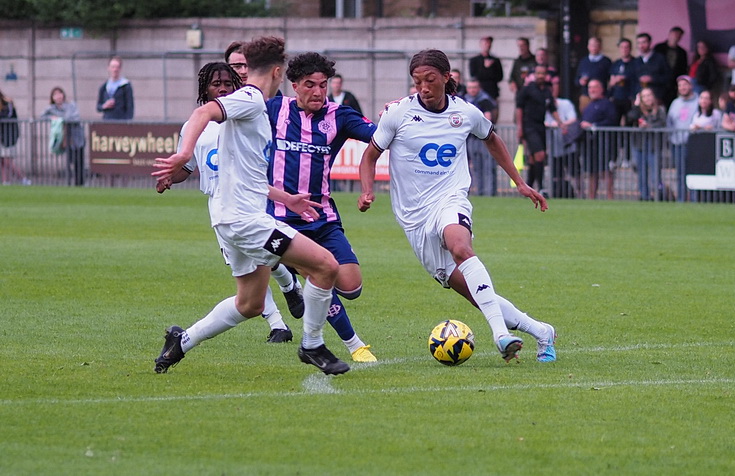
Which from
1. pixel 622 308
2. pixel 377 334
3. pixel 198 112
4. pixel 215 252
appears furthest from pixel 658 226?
pixel 198 112

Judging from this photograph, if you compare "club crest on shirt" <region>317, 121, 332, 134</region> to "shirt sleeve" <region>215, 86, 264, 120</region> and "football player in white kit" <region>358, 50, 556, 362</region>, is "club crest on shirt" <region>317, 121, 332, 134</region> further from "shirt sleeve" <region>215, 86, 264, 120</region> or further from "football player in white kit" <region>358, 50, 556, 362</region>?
"shirt sleeve" <region>215, 86, 264, 120</region>

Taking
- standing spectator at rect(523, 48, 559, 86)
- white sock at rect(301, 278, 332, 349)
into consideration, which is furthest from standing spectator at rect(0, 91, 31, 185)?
white sock at rect(301, 278, 332, 349)

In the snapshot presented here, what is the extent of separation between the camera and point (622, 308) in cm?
1115

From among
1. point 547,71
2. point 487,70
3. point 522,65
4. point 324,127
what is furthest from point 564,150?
point 324,127

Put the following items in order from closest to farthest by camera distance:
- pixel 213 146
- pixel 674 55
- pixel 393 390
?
pixel 393 390 < pixel 213 146 < pixel 674 55

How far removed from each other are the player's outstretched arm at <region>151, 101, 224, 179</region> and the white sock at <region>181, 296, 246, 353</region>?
987 millimetres

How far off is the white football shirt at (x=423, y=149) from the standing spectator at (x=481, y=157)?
14.5 m

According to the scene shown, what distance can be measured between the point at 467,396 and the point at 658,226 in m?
11.7

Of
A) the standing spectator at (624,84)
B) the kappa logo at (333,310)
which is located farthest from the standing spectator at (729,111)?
the kappa logo at (333,310)

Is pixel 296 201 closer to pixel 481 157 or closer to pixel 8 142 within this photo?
pixel 481 157

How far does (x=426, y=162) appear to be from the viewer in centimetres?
893

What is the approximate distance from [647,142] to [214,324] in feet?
50.5

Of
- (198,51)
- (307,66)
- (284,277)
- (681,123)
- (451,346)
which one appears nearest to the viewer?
(451,346)

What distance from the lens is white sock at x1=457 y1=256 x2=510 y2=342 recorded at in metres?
8.40
